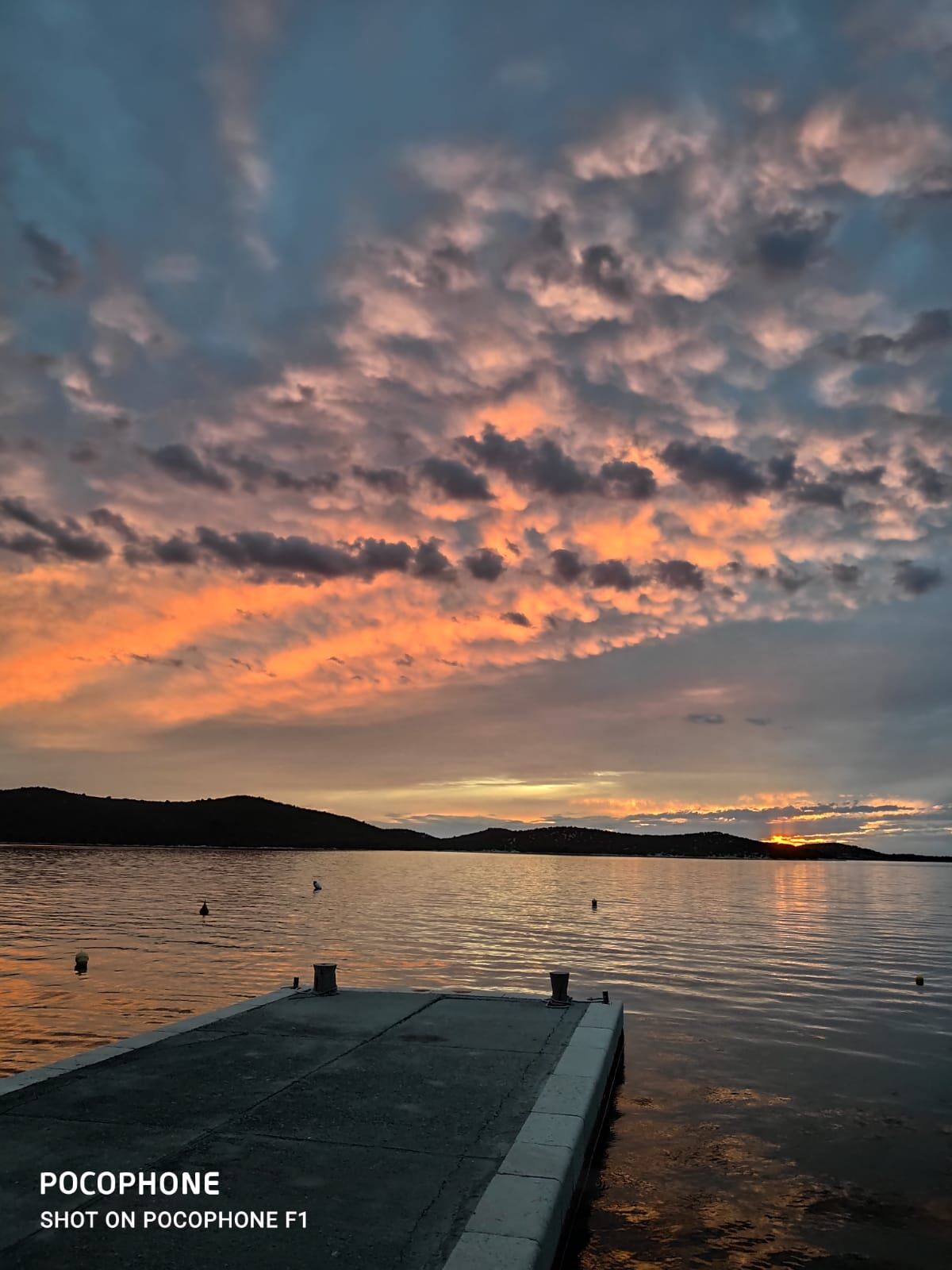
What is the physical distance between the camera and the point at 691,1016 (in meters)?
26.9

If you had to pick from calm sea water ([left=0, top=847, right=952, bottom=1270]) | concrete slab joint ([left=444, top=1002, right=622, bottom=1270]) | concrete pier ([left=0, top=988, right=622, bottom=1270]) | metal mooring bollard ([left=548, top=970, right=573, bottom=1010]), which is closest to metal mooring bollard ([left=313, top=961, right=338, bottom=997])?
concrete pier ([left=0, top=988, right=622, bottom=1270])

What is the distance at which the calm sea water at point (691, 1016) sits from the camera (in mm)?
11945

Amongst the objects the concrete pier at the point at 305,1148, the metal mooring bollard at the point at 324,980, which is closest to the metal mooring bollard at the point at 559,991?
the concrete pier at the point at 305,1148

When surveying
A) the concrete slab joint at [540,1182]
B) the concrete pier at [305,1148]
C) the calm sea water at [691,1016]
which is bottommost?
the calm sea water at [691,1016]

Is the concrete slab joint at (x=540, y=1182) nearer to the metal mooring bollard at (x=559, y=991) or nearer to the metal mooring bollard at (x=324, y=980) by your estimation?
the metal mooring bollard at (x=559, y=991)

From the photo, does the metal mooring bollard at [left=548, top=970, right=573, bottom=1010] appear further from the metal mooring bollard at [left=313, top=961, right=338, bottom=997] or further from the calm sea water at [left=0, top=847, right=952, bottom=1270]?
the metal mooring bollard at [left=313, top=961, right=338, bottom=997]

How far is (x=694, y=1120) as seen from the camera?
1619 cm

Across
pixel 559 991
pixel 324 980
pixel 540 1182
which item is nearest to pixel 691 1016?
pixel 559 991

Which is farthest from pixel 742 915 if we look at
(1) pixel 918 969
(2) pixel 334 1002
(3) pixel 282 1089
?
(3) pixel 282 1089

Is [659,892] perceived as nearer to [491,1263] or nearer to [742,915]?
[742,915]

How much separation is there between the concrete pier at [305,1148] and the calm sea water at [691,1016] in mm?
1999

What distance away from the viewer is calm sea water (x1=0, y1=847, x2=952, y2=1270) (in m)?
11.9

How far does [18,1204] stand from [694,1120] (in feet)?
39.6

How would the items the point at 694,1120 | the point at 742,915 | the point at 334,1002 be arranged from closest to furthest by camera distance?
the point at 694,1120 < the point at 334,1002 < the point at 742,915
